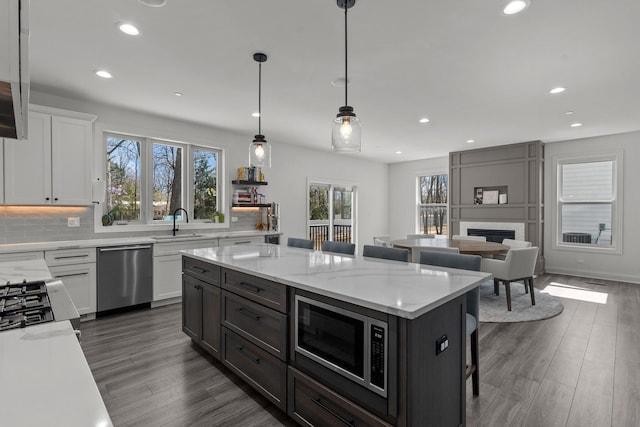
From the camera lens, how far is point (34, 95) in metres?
3.69

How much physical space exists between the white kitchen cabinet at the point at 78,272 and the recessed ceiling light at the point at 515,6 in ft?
14.9

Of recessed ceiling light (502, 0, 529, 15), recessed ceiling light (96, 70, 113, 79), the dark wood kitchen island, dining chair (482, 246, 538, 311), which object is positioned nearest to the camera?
the dark wood kitchen island

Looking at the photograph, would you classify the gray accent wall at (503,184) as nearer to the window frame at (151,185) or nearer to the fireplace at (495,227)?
the fireplace at (495,227)

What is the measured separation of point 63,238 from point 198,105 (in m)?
2.33

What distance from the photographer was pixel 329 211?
7484 millimetres

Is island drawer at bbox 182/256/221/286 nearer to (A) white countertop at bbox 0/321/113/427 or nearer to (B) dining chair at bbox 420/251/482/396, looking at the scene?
(A) white countertop at bbox 0/321/113/427

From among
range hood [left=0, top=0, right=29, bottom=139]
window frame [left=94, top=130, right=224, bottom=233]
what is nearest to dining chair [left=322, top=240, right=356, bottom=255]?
range hood [left=0, top=0, right=29, bottom=139]

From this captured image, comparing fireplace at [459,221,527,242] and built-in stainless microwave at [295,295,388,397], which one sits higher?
fireplace at [459,221,527,242]

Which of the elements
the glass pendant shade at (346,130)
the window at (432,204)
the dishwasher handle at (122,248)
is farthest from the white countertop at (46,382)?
the window at (432,204)

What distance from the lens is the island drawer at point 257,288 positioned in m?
1.94

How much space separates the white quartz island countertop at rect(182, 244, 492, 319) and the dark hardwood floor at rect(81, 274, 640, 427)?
894 mm

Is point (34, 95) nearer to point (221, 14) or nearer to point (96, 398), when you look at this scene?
point (221, 14)

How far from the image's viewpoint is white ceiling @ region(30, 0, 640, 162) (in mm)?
2227

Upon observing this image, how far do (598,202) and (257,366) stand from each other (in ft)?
22.4
